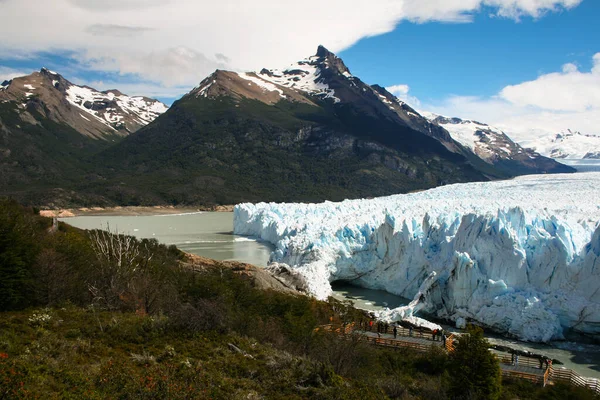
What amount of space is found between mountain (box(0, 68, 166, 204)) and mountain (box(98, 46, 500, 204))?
847 centimetres

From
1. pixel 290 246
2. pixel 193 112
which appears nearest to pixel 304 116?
pixel 193 112

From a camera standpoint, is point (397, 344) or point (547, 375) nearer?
point (547, 375)

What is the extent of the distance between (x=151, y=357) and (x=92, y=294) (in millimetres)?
7005

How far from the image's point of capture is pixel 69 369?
28.9 feet

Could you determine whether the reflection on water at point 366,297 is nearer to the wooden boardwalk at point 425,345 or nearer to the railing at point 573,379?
the wooden boardwalk at point 425,345

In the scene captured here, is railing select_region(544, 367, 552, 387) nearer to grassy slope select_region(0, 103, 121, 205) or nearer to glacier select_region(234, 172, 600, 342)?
glacier select_region(234, 172, 600, 342)

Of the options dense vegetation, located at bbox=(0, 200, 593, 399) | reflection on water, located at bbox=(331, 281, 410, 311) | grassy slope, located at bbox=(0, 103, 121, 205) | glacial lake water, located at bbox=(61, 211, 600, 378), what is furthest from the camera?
grassy slope, located at bbox=(0, 103, 121, 205)

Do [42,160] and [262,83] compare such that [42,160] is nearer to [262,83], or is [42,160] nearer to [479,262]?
[262,83]

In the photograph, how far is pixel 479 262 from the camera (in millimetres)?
21734

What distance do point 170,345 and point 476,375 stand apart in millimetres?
7080

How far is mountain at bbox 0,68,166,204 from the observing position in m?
93.8

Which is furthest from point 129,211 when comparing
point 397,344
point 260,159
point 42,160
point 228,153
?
point 397,344

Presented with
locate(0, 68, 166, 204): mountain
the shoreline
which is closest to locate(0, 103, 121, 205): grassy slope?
locate(0, 68, 166, 204): mountain

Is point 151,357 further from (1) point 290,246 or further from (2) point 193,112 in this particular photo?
(2) point 193,112
